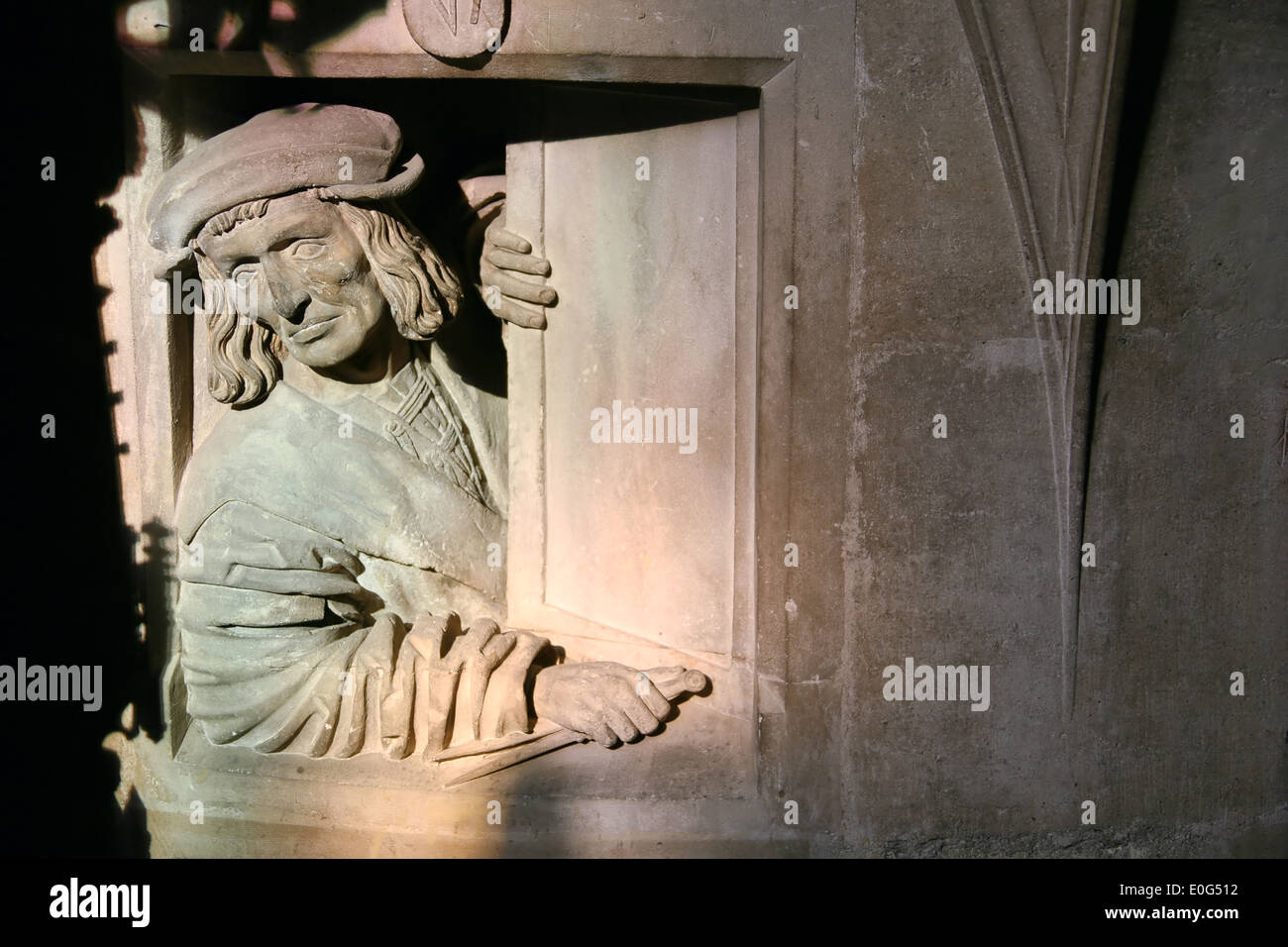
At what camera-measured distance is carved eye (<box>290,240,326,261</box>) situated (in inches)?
121

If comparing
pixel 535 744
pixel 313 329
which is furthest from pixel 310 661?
pixel 313 329

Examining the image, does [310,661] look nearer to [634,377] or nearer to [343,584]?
[343,584]

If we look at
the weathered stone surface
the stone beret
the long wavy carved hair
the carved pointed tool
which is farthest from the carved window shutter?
the stone beret

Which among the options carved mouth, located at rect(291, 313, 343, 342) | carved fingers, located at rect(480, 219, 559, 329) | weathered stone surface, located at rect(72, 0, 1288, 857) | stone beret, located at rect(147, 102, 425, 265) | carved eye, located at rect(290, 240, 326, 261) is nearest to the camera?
weathered stone surface, located at rect(72, 0, 1288, 857)

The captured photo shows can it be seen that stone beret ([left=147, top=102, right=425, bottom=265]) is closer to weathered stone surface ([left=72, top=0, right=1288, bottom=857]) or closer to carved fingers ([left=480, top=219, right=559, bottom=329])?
weathered stone surface ([left=72, top=0, right=1288, bottom=857])

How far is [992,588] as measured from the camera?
2990 mm

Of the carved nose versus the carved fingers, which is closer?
the carved nose

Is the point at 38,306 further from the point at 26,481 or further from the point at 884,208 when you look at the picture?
the point at 884,208

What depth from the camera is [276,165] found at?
2.95 meters

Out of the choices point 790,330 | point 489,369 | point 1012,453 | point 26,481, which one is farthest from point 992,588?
point 26,481

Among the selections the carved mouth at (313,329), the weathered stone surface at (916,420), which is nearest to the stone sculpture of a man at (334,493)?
the carved mouth at (313,329)

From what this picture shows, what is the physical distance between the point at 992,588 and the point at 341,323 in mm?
1882

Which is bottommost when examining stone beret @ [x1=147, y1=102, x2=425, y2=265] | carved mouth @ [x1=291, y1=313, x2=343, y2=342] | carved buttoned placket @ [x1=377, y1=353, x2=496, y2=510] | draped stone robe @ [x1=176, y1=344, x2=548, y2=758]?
draped stone robe @ [x1=176, y1=344, x2=548, y2=758]

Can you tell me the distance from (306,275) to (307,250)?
0.22 ft
